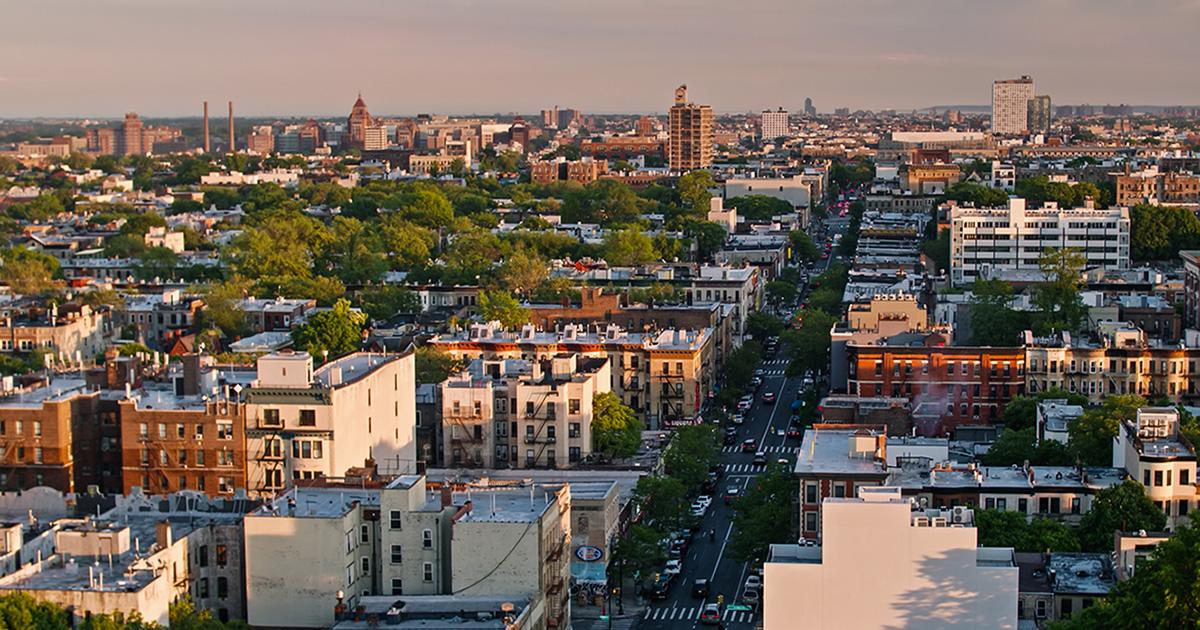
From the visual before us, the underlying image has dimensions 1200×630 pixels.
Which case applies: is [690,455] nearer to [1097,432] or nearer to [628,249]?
[1097,432]

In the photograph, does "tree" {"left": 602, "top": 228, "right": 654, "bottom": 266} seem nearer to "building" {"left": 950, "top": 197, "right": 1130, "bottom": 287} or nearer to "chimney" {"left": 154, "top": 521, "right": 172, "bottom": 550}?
"building" {"left": 950, "top": 197, "right": 1130, "bottom": 287}

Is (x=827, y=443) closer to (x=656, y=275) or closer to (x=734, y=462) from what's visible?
(x=734, y=462)

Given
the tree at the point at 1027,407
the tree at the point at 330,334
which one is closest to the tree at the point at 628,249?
the tree at the point at 330,334

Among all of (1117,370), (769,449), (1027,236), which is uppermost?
(1027,236)

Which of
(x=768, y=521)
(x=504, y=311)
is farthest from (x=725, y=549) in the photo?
(x=504, y=311)

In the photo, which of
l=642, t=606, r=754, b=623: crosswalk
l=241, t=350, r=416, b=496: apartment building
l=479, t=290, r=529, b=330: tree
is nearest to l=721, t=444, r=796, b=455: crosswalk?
l=479, t=290, r=529, b=330: tree

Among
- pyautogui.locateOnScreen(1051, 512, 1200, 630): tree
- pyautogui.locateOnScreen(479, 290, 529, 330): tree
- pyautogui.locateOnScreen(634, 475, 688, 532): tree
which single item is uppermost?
pyautogui.locateOnScreen(479, 290, 529, 330): tree
